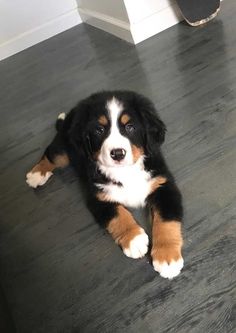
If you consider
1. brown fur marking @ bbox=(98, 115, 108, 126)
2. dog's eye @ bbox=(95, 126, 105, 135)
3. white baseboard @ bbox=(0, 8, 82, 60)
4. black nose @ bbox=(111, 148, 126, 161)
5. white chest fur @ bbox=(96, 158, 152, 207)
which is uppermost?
brown fur marking @ bbox=(98, 115, 108, 126)

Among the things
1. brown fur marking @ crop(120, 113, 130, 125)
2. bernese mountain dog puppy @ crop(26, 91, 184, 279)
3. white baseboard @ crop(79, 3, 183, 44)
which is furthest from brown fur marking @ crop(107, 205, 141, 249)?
white baseboard @ crop(79, 3, 183, 44)

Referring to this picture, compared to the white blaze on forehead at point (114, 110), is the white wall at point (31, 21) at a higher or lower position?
lower

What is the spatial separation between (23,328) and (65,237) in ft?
1.53

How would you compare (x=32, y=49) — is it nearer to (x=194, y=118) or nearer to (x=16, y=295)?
(x=194, y=118)

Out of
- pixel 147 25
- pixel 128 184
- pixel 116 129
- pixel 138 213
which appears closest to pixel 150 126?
pixel 116 129

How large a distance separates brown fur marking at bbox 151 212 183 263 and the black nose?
0.29 metres

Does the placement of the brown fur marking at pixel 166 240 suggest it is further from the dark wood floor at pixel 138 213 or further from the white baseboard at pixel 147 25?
the white baseboard at pixel 147 25

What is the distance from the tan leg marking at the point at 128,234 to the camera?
1610 millimetres

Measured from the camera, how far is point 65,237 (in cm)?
191

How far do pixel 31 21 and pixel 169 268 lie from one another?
3.75 meters

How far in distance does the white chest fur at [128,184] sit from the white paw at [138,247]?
22 centimetres

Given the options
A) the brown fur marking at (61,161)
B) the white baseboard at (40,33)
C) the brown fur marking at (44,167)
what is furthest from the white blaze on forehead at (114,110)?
the white baseboard at (40,33)

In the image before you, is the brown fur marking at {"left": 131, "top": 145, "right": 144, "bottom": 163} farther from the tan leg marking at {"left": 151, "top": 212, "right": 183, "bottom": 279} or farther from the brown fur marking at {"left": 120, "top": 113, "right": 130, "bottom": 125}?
the tan leg marking at {"left": 151, "top": 212, "right": 183, "bottom": 279}

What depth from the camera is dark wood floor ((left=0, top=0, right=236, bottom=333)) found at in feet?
4.87
